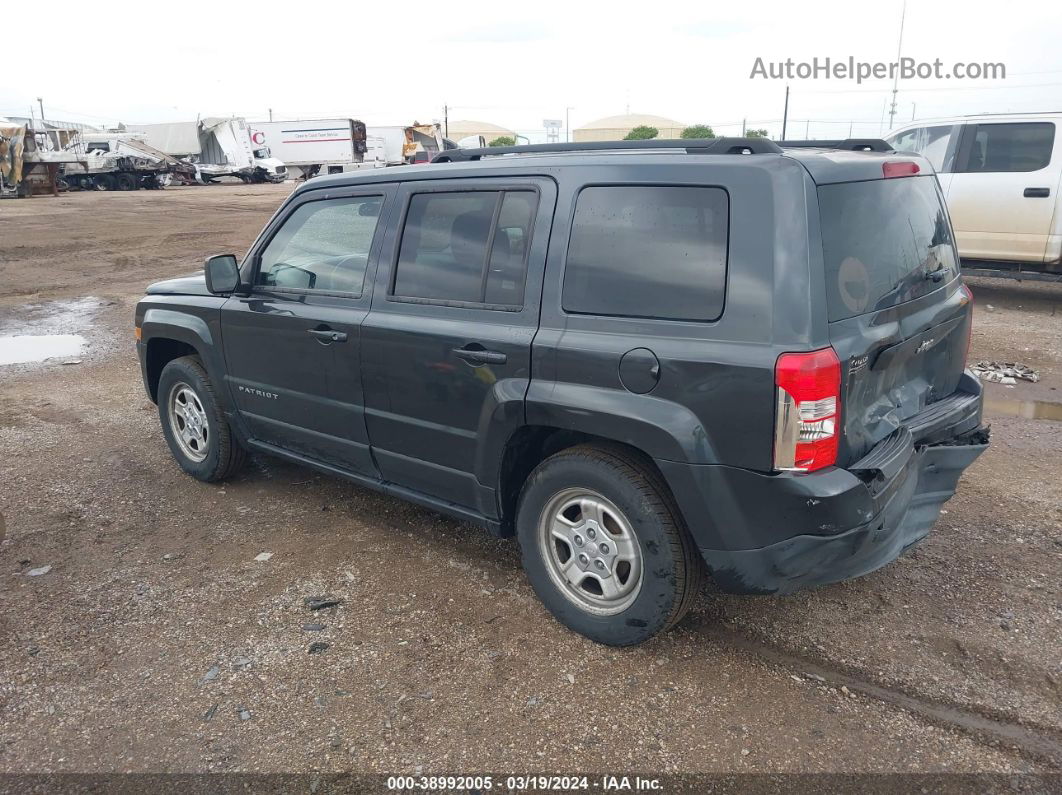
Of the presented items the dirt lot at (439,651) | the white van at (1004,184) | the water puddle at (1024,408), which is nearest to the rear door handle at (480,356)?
the dirt lot at (439,651)

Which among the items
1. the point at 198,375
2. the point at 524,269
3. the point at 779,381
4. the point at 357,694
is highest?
the point at 524,269

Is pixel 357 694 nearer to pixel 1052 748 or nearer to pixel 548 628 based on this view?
pixel 548 628

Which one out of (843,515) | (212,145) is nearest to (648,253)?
(843,515)

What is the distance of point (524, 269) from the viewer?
3.28 m

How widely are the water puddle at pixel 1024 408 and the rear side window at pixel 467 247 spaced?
454 centimetres

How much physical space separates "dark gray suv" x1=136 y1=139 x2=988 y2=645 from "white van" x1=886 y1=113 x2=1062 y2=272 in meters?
6.65

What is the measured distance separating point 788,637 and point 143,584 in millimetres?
2913

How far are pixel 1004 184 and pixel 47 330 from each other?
11.2 metres

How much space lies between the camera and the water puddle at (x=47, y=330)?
8.55 metres

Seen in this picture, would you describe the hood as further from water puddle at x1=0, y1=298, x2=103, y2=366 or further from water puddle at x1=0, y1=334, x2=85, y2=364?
water puddle at x1=0, y1=334, x2=85, y2=364

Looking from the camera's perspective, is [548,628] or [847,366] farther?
[548,628]

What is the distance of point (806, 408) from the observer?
263 cm

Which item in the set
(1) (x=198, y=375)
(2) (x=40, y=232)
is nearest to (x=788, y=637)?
(1) (x=198, y=375)

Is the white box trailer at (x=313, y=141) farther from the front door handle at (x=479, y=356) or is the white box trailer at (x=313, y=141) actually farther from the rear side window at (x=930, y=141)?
the front door handle at (x=479, y=356)
